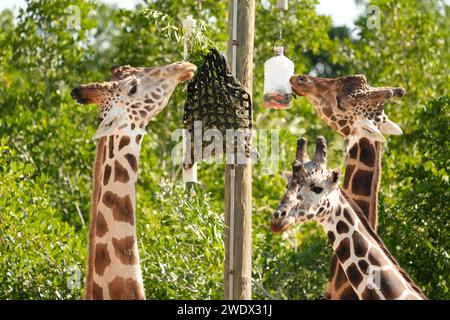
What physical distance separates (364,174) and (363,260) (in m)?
1.23

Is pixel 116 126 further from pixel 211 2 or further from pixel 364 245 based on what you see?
pixel 211 2

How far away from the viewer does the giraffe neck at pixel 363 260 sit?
808cm

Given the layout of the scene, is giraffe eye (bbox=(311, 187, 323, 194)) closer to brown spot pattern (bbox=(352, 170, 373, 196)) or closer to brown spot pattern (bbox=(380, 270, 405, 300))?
brown spot pattern (bbox=(380, 270, 405, 300))

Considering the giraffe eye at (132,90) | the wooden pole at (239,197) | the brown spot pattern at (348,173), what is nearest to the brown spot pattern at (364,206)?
the brown spot pattern at (348,173)

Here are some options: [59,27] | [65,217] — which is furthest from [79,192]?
[59,27]

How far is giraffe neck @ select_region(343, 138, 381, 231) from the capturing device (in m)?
9.20

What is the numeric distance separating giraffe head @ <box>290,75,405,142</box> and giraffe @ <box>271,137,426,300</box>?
952 mm

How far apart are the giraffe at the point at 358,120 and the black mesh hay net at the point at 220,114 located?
1.53 ft

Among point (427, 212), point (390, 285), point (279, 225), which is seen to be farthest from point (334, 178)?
point (427, 212)

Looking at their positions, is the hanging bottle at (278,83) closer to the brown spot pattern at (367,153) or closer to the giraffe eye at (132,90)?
the brown spot pattern at (367,153)

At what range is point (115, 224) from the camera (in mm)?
8266

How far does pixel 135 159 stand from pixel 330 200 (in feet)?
4.77

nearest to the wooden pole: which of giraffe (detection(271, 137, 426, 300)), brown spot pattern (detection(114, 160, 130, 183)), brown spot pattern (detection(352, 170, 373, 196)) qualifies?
brown spot pattern (detection(352, 170, 373, 196))

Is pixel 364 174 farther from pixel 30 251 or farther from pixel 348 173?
pixel 30 251
